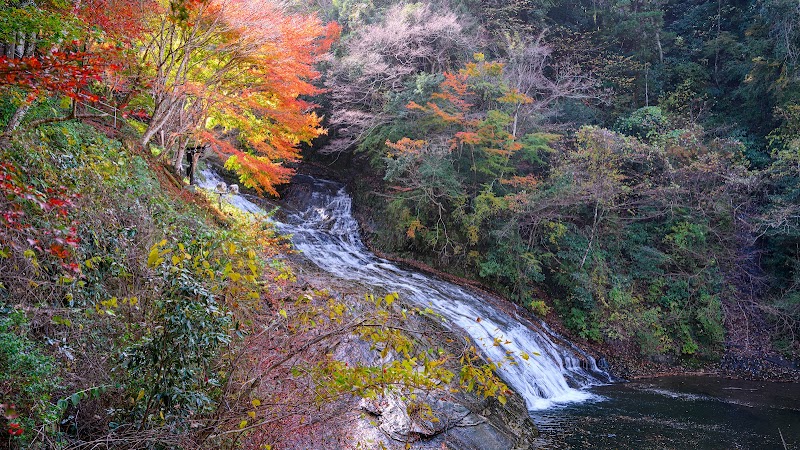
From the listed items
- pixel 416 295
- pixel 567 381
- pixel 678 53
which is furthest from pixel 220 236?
pixel 678 53

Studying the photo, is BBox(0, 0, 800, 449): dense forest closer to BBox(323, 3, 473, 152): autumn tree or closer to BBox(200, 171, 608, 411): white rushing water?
BBox(323, 3, 473, 152): autumn tree

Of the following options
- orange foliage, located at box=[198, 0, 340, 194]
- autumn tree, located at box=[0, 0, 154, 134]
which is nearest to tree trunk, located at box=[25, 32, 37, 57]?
autumn tree, located at box=[0, 0, 154, 134]

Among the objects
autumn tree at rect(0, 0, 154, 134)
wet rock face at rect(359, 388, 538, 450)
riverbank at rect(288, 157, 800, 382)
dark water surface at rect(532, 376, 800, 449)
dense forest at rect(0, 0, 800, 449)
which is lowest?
riverbank at rect(288, 157, 800, 382)

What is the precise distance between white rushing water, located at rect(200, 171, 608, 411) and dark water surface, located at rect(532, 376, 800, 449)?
2.20 feet

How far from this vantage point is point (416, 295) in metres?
12.2

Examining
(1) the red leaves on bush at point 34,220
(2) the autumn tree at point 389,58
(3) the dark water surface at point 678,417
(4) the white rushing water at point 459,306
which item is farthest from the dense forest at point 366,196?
(3) the dark water surface at point 678,417

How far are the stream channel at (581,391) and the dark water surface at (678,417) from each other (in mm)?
22

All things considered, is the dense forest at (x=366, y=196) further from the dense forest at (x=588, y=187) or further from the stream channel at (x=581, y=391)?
the stream channel at (x=581, y=391)

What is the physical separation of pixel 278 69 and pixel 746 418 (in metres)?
12.4

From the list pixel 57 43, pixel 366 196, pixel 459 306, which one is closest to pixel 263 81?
pixel 57 43

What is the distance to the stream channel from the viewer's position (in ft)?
28.6

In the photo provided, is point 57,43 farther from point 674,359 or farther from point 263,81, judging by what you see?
point 674,359

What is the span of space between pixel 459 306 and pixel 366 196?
26.4ft

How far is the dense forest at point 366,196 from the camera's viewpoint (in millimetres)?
3813
